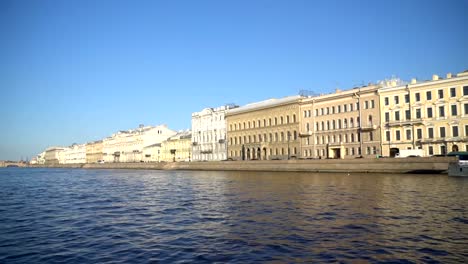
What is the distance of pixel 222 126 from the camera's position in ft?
317

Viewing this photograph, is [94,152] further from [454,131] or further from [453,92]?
[453,92]

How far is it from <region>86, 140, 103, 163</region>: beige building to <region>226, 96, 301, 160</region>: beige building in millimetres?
101881

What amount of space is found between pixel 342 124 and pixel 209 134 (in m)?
41.7

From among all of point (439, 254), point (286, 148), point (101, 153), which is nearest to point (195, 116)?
point (286, 148)

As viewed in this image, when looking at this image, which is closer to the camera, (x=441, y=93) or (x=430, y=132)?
(x=441, y=93)

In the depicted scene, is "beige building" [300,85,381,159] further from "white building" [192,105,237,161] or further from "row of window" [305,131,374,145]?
"white building" [192,105,237,161]

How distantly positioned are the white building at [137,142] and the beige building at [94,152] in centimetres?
1546

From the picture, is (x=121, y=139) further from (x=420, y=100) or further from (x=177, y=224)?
(x=177, y=224)

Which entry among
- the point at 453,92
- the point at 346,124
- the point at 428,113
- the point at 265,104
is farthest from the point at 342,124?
the point at 265,104

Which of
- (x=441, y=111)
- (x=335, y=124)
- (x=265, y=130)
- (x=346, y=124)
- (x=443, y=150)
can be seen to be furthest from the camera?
(x=265, y=130)

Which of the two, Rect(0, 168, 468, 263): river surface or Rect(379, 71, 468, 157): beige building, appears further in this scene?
Rect(379, 71, 468, 157): beige building

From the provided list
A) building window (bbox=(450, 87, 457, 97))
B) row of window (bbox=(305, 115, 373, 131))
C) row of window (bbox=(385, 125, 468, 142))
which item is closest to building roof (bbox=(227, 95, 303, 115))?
row of window (bbox=(305, 115, 373, 131))

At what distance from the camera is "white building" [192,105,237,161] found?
9669 cm

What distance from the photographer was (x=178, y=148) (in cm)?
11956
